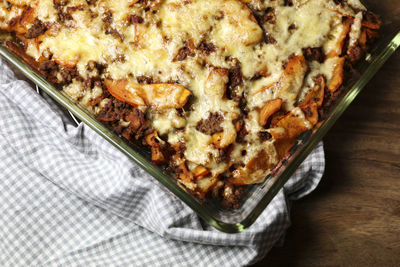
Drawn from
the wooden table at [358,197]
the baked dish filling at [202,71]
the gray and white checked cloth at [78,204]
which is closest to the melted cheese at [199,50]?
the baked dish filling at [202,71]

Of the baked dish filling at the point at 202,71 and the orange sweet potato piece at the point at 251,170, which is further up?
the baked dish filling at the point at 202,71

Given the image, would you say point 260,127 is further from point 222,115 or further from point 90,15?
point 90,15

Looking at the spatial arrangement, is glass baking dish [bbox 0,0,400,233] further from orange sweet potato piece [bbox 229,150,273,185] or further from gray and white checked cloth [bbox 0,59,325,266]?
gray and white checked cloth [bbox 0,59,325,266]

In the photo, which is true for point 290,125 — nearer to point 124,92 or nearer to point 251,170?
point 251,170

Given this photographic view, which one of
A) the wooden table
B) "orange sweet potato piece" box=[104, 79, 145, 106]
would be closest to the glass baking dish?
"orange sweet potato piece" box=[104, 79, 145, 106]

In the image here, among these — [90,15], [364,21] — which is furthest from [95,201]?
[364,21]

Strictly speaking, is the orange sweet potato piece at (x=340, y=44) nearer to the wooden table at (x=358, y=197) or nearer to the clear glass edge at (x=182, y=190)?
the clear glass edge at (x=182, y=190)
